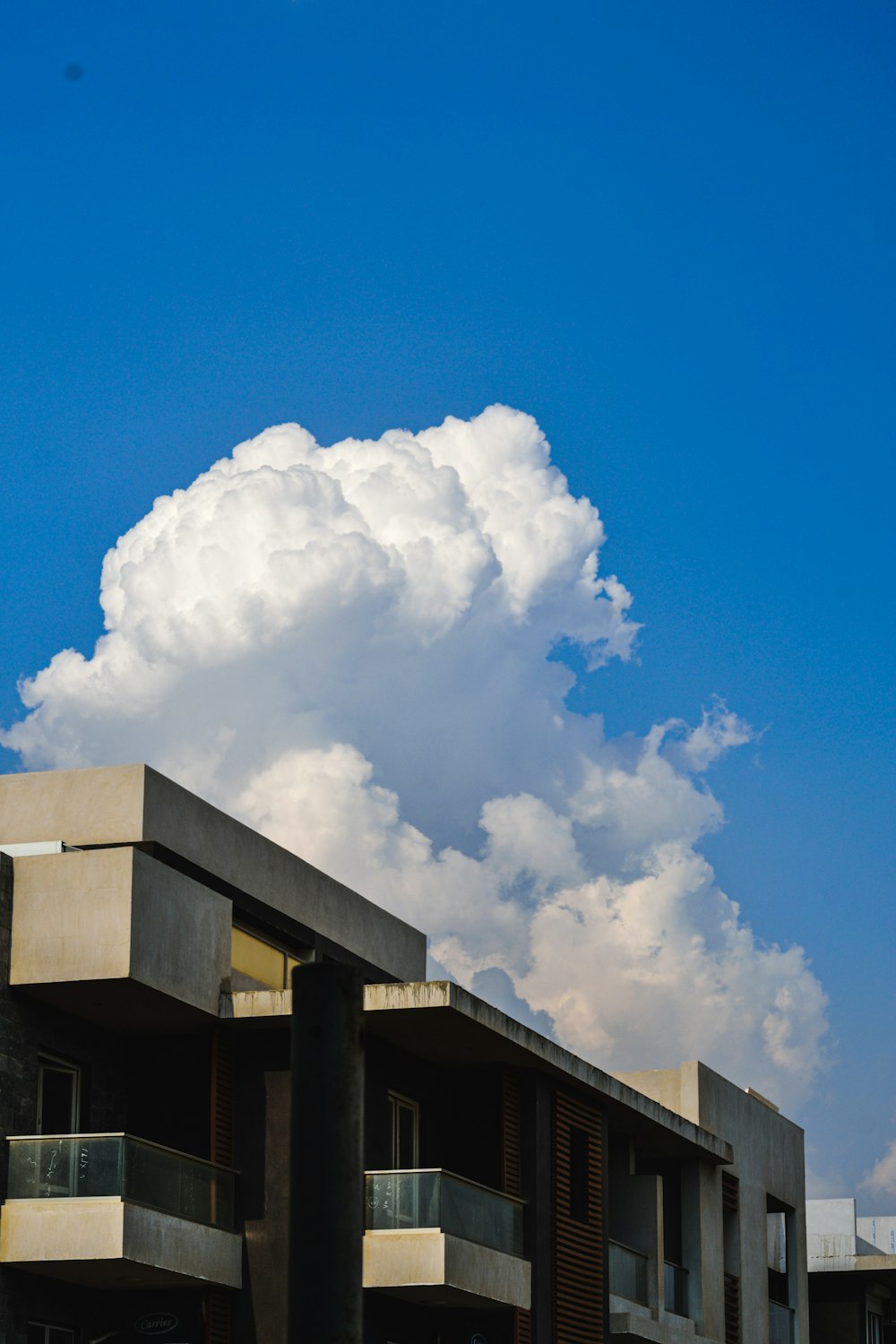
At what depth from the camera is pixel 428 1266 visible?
950 inches

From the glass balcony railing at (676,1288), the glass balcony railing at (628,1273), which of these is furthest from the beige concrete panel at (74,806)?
the glass balcony railing at (676,1288)

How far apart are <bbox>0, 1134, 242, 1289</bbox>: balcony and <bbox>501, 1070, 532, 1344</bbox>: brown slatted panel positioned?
637 centimetres

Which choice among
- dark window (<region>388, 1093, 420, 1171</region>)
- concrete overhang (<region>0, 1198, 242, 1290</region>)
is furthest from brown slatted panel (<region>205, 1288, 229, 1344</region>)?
dark window (<region>388, 1093, 420, 1171</region>)

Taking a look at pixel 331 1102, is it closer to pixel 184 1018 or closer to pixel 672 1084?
pixel 184 1018

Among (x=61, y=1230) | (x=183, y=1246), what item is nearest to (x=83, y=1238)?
(x=61, y=1230)

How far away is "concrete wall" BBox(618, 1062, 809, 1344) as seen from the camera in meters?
34.8

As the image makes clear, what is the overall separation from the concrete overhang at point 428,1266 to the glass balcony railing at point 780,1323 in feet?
46.9

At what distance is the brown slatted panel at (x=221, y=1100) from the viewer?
24391mm

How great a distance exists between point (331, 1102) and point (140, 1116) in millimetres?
17660

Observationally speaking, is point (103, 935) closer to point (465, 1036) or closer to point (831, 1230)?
point (465, 1036)

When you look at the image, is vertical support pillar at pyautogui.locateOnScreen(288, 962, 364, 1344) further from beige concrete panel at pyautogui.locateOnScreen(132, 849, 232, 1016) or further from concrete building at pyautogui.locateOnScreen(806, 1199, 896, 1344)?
concrete building at pyautogui.locateOnScreen(806, 1199, 896, 1344)

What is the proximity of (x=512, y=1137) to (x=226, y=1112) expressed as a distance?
5.09m

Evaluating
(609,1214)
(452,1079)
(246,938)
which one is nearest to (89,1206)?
(246,938)

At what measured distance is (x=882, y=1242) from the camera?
5184 cm
